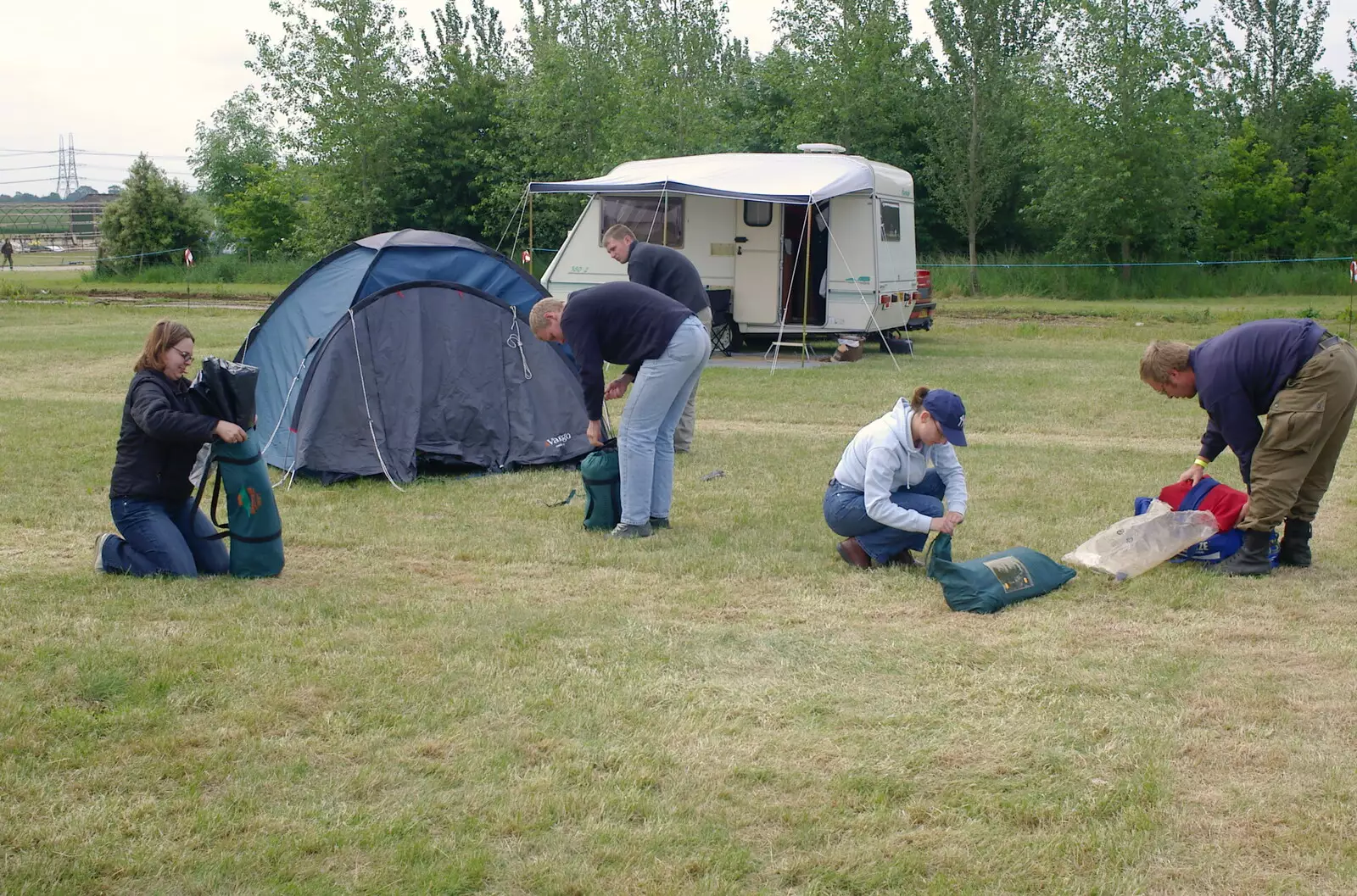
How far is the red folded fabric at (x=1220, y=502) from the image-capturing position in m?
6.16

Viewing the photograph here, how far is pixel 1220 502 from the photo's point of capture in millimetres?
6219

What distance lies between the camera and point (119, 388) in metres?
13.3

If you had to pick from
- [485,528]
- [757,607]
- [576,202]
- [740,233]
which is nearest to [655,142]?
[576,202]

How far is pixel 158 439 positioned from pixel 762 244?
11255 millimetres

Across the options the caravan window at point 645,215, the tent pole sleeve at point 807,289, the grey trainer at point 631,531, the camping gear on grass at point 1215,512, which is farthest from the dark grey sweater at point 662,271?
the caravan window at point 645,215

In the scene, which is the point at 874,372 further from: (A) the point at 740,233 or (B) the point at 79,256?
(B) the point at 79,256

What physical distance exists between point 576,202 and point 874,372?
15116 millimetres

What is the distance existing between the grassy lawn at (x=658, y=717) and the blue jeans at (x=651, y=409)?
0.29 meters

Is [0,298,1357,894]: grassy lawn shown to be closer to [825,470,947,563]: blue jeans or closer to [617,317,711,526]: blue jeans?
[825,470,947,563]: blue jeans

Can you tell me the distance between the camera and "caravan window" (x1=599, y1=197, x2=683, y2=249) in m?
16.1

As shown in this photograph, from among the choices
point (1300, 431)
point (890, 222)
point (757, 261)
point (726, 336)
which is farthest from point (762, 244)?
point (1300, 431)

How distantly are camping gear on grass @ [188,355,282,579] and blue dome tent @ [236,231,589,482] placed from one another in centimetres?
234

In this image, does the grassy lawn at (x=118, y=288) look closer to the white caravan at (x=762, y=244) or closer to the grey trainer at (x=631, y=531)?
the white caravan at (x=762, y=244)

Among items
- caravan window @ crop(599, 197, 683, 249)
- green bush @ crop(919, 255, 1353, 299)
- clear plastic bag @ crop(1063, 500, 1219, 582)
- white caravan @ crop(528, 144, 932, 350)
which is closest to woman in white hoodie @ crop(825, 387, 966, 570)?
clear plastic bag @ crop(1063, 500, 1219, 582)
